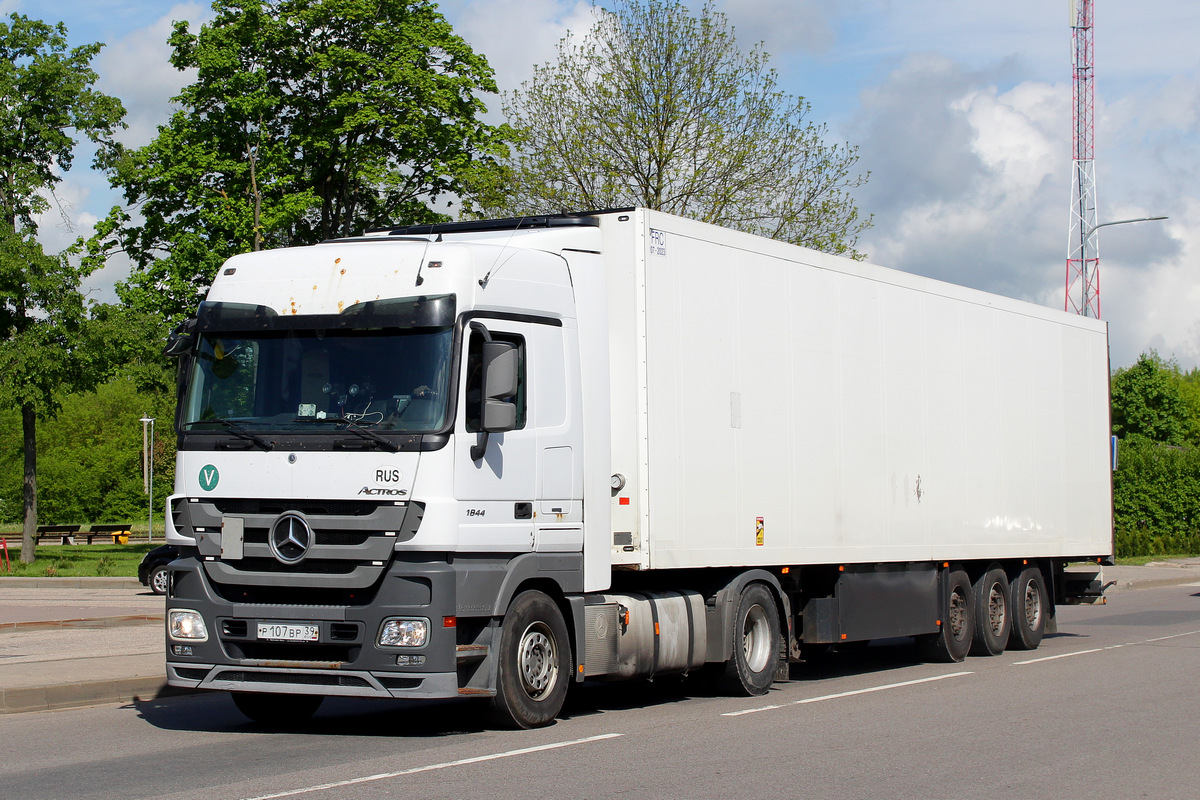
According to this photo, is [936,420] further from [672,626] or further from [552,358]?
[552,358]

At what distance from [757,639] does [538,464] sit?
11.4 ft

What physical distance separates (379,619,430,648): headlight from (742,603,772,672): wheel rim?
3.94 metres

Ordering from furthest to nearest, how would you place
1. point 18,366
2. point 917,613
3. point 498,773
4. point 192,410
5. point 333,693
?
point 18,366 → point 917,613 → point 192,410 → point 333,693 → point 498,773

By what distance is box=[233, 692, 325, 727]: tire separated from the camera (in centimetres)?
1034

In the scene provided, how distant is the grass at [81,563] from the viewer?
3107 cm

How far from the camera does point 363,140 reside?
111ft

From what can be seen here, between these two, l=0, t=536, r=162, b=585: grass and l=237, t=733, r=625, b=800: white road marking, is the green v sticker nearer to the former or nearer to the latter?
l=237, t=733, r=625, b=800: white road marking

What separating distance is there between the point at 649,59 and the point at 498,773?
65.7 feet

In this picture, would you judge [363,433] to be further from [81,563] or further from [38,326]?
[81,563]

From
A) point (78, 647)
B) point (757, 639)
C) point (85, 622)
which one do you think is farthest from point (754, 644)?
point (85, 622)

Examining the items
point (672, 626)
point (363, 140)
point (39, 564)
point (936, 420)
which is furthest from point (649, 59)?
point (39, 564)

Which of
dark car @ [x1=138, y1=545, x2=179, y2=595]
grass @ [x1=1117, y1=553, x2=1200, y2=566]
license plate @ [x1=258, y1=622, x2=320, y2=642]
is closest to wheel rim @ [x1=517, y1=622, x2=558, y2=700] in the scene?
license plate @ [x1=258, y1=622, x2=320, y2=642]

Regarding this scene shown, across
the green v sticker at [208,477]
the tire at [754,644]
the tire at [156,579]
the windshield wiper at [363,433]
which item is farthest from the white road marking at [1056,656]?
the tire at [156,579]

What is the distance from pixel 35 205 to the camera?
3497 cm
